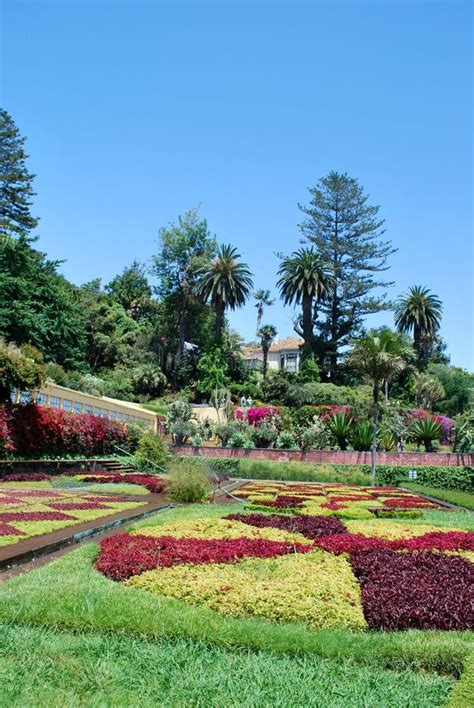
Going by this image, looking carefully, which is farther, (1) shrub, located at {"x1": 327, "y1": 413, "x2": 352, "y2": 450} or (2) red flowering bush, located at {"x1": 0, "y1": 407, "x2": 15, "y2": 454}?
(1) shrub, located at {"x1": 327, "y1": 413, "x2": 352, "y2": 450}

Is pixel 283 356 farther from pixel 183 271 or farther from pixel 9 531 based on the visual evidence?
pixel 9 531

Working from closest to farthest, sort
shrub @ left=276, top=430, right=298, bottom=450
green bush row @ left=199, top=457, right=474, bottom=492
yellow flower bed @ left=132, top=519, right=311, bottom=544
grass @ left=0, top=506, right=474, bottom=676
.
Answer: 1. grass @ left=0, top=506, right=474, bottom=676
2. yellow flower bed @ left=132, top=519, right=311, bottom=544
3. green bush row @ left=199, top=457, right=474, bottom=492
4. shrub @ left=276, top=430, right=298, bottom=450

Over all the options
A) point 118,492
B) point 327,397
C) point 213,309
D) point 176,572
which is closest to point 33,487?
point 118,492

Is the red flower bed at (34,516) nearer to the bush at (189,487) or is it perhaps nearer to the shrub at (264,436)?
the bush at (189,487)

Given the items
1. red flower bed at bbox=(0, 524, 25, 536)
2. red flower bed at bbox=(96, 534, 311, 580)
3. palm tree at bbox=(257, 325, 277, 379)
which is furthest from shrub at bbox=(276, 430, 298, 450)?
palm tree at bbox=(257, 325, 277, 379)

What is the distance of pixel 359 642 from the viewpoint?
4652 millimetres

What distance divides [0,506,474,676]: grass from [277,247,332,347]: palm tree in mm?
50013

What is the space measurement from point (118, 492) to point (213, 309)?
44350 mm

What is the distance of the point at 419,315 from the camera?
60438mm

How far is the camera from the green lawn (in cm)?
378

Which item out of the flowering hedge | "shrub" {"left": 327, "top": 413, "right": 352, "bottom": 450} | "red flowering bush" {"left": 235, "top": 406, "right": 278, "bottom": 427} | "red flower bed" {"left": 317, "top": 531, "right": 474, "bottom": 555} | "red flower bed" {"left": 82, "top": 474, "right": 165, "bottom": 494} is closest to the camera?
"red flower bed" {"left": 317, "top": 531, "right": 474, "bottom": 555}

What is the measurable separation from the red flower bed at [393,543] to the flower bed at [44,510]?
387 centimetres

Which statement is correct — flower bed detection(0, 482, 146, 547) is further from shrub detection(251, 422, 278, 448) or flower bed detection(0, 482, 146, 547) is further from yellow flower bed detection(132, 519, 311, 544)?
shrub detection(251, 422, 278, 448)

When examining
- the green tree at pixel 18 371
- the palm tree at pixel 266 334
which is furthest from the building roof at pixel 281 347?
the green tree at pixel 18 371
